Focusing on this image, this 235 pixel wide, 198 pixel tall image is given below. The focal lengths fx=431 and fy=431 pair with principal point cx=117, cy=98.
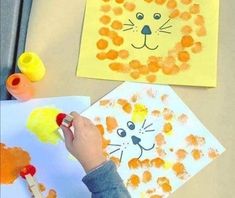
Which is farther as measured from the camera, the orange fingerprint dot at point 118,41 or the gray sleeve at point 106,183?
the orange fingerprint dot at point 118,41

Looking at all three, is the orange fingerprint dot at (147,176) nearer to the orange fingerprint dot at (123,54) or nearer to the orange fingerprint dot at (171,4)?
the orange fingerprint dot at (123,54)

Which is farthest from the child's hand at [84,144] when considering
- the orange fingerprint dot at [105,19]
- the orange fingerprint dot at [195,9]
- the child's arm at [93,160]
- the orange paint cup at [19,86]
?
the orange fingerprint dot at [195,9]

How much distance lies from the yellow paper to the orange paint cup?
0.11 metres

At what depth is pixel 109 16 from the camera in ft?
2.93

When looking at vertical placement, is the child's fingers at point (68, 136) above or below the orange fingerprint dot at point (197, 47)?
below

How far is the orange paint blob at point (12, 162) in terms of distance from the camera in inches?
32.2

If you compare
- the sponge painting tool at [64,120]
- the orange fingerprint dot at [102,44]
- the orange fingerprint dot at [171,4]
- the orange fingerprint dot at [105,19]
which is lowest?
the sponge painting tool at [64,120]

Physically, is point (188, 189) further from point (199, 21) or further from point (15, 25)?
point (15, 25)

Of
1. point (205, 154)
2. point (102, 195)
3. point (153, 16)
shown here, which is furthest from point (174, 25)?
point (102, 195)

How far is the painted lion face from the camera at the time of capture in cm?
86

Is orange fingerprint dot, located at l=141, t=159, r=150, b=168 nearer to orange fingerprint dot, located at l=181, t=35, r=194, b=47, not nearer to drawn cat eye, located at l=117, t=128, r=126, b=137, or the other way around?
drawn cat eye, located at l=117, t=128, r=126, b=137

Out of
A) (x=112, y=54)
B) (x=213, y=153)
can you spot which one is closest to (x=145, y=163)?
(x=213, y=153)

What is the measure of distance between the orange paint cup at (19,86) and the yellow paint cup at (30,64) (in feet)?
0.04

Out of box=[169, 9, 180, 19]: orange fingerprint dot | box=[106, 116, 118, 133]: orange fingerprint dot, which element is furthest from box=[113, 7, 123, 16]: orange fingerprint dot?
box=[106, 116, 118, 133]: orange fingerprint dot
